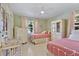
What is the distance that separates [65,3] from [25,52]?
0.94 meters

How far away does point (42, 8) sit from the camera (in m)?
1.88

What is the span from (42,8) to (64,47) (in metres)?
0.66

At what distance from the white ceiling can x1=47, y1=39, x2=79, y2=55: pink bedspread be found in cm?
42

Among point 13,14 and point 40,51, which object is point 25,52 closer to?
point 40,51

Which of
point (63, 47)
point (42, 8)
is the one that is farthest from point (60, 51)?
point (42, 8)

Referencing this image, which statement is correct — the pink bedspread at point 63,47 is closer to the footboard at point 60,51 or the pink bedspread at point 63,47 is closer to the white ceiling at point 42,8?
the footboard at point 60,51

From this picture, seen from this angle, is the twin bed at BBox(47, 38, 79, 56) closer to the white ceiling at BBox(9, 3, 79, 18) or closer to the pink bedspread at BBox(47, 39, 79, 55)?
the pink bedspread at BBox(47, 39, 79, 55)

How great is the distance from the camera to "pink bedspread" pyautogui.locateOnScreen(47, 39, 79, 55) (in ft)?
5.51

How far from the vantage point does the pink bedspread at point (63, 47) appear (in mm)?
1680

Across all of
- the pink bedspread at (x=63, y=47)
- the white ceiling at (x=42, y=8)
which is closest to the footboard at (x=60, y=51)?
the pink bedspread at (x=63, y=47)

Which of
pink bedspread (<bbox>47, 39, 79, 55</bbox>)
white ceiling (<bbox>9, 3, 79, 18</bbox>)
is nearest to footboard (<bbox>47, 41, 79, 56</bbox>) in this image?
pink bedspread (<bbox>47, 39, 79, 55</bbox>)

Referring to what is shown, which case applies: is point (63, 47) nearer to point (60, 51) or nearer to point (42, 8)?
point (60, 51)

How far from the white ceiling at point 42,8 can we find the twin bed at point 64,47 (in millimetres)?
418

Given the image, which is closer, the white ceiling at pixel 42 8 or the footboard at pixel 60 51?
the footboard at pixel 60 51
